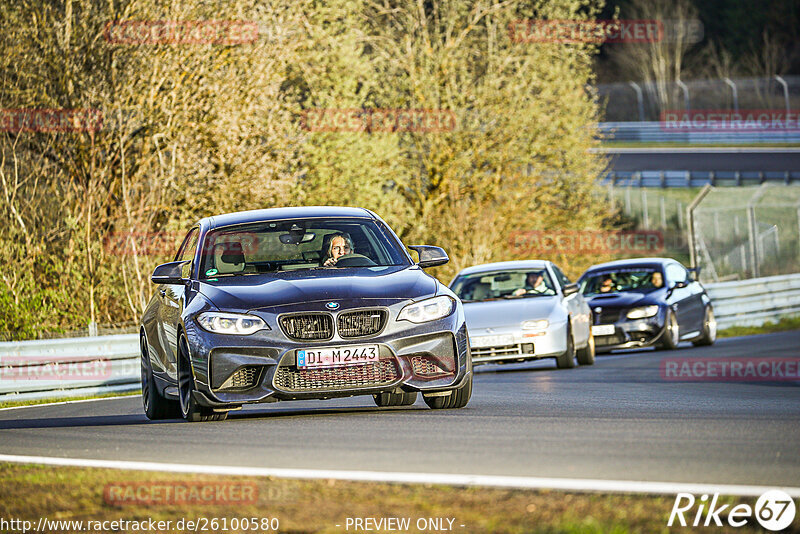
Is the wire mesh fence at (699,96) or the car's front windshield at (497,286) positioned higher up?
the car's front windshield at (497,286)

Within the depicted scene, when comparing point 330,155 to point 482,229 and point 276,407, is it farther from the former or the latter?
point 276,407

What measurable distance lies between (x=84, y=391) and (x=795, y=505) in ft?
42.7

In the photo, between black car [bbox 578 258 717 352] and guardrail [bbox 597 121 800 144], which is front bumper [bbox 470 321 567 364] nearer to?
black car [bbox 578 258 717 352]

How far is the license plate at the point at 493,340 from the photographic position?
1825 cm

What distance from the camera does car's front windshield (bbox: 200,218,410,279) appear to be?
11.1 metres

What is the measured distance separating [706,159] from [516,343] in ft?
139

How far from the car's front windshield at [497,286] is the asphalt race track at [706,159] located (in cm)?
3536

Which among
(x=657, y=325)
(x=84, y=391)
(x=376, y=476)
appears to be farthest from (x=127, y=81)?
(x=376, y=476)
